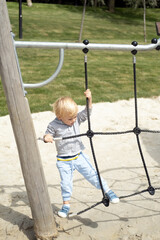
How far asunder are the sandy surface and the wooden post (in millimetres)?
248

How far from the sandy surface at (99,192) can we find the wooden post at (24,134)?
0.25 meters

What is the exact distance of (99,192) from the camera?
13.3ft

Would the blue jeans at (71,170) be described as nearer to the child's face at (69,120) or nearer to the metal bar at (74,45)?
the child's face at (69,120)

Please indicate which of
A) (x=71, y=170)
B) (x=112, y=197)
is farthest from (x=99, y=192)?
(x=71, y=170)

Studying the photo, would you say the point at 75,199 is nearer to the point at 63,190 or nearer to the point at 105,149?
the point at 63,190

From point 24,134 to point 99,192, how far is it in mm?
1514

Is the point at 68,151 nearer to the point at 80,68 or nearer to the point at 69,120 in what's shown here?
the point at 69,120

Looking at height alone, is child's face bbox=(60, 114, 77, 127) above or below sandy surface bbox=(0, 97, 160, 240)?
above

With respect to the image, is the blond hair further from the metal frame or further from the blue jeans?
the blue jeans

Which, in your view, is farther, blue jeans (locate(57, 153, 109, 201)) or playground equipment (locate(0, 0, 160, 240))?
blue jeans (locate(57, 153, 109, 201))

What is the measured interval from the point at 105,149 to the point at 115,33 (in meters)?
14.3

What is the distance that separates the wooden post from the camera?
2641mm

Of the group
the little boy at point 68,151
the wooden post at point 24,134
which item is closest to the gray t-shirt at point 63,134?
the little boy at point 68,151

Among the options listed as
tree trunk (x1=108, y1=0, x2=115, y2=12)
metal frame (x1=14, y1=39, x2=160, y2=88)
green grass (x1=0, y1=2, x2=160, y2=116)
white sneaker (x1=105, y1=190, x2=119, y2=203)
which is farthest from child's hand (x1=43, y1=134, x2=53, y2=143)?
tree trunk (x1=108, y1=0, x2=115, y2=12)
